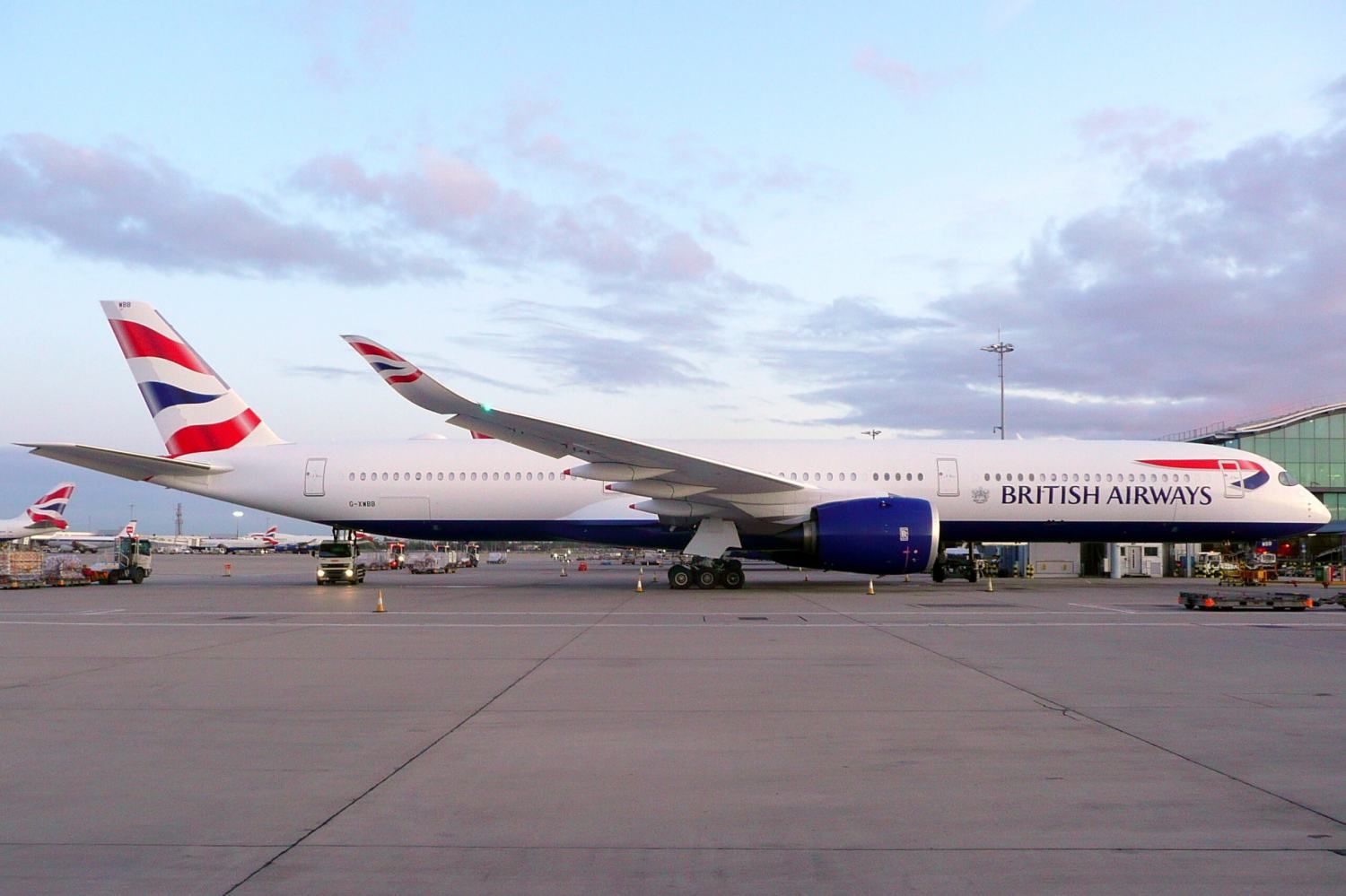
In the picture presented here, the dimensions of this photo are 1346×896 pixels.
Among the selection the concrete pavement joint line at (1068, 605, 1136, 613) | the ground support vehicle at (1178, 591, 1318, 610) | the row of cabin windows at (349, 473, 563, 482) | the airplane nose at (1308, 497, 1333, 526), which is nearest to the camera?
the concrete pavement joint line at (1068, 605, 1136, 613)

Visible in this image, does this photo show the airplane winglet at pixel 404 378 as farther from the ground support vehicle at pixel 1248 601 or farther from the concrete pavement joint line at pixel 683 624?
the ground support vehicle at pixel 1248 601

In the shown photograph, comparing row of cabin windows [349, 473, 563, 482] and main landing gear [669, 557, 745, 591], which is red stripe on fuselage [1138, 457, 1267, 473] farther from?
row of cabin windows [349, 473, 563, 482]

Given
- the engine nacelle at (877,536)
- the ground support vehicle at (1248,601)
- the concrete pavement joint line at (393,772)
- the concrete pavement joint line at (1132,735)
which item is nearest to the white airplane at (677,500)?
the engine nacelle at (877,536)

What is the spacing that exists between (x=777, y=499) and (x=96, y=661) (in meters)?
14.5

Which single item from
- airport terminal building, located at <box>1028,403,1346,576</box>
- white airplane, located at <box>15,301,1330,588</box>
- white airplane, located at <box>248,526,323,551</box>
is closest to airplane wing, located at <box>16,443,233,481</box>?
white airplane, located at <box>15,301,1330,588</box>

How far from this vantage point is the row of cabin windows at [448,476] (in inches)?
962

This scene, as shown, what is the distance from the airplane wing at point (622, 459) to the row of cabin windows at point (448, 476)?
96.9 inches

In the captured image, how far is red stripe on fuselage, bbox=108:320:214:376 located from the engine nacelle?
16144 millimetres

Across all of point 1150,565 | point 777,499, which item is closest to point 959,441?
point 777,499

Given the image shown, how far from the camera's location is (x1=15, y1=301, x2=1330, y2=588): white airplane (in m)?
23.7

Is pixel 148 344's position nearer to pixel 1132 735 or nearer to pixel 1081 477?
pixel 1081 477

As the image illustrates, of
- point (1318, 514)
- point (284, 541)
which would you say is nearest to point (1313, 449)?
point (1318, 514)

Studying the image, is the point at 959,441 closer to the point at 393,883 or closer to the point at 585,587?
the point at 585,587

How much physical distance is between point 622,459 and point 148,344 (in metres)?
12.9
